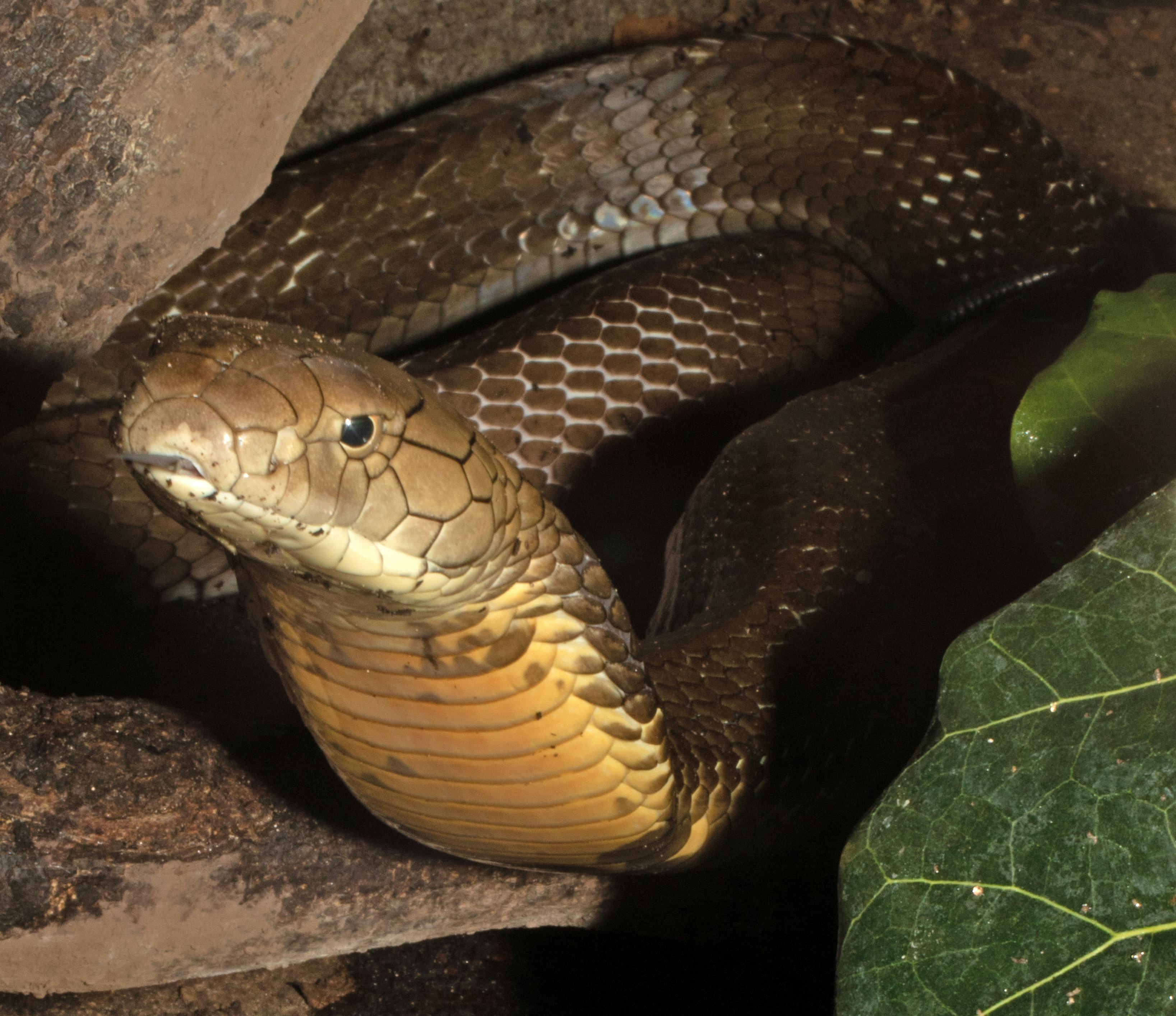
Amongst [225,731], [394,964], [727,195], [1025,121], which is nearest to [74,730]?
[225,731]

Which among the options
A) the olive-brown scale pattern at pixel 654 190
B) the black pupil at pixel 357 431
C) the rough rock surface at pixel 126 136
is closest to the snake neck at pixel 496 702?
the black pupil at pixel 357 431

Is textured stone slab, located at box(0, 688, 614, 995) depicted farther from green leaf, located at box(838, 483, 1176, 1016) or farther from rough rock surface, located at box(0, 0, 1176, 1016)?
green leaf, located at box(838, 483, 1176, 1016)

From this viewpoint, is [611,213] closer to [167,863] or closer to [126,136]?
[126,136]

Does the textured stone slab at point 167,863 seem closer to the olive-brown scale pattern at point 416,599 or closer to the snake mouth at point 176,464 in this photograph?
the olive-brown scale pattern at point 416,599

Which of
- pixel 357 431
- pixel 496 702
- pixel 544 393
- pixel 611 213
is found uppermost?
pixel 357 431

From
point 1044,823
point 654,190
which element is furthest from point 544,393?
point 1044,823

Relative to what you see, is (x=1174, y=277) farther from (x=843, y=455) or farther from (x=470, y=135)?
(x=470, y=135)

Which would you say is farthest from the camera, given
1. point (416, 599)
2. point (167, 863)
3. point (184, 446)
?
point (167, 863)
